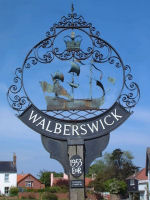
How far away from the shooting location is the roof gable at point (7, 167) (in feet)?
218

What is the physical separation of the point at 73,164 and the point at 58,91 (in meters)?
1.64

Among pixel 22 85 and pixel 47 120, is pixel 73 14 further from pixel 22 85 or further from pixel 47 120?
pixel 47 120

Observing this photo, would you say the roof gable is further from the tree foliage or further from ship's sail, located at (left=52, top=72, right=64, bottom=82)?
ship's sail, located at (left=52, top=72, right=64, bottom=82)

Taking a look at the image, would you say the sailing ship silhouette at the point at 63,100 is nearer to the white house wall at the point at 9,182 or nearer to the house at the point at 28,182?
the white house wall at the point at 9,182

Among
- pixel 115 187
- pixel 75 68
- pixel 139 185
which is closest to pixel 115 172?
pixel 115 187

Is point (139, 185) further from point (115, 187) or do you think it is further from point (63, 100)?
point (63, 100)

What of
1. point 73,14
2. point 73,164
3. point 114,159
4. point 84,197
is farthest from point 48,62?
point 114,159

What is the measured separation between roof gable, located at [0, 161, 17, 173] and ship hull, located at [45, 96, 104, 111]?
6012cm

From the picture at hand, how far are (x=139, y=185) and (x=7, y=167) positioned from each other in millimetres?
22874

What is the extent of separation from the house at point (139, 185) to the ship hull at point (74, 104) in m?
46.6

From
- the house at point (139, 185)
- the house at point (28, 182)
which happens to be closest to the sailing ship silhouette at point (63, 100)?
the house at point (139, 185)

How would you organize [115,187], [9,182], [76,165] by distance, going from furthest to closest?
[9,182] → [115,187] → [76,165]

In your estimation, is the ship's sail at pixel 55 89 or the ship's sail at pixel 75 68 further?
the ship's sail at pixel 75 68

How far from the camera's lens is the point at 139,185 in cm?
5809
